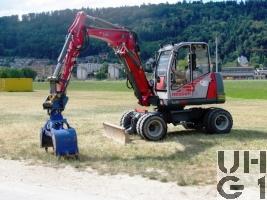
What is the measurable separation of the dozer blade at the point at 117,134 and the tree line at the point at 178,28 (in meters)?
126

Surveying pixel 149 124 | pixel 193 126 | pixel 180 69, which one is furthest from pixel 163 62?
pixel 193 126

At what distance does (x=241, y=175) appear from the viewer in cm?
1020

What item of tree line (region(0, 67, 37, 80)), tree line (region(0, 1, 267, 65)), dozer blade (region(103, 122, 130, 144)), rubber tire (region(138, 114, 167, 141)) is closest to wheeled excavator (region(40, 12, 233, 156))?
rubber tire (region(138, 114, 167, 141))

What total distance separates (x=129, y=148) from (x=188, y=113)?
3.47 m

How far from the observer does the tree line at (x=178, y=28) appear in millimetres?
158375

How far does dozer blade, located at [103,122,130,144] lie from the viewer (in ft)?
48.9

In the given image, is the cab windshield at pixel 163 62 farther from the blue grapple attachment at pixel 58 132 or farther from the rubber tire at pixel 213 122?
the blue grapple attachment at pixel 58 132

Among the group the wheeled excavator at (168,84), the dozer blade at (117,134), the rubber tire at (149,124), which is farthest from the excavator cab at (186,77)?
the dozer blade at (117,134)

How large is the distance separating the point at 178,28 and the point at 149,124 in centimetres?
15337

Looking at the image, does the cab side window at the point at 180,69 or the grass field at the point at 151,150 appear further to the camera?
the cab side window at the point at 180,69

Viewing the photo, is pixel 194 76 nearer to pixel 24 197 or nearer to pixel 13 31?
pixel 24 197

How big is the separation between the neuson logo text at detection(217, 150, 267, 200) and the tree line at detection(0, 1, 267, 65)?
13006 cm

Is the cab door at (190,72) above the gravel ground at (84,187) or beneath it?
above

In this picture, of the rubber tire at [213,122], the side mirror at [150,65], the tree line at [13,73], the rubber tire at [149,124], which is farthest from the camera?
the tree line at [13,73]
